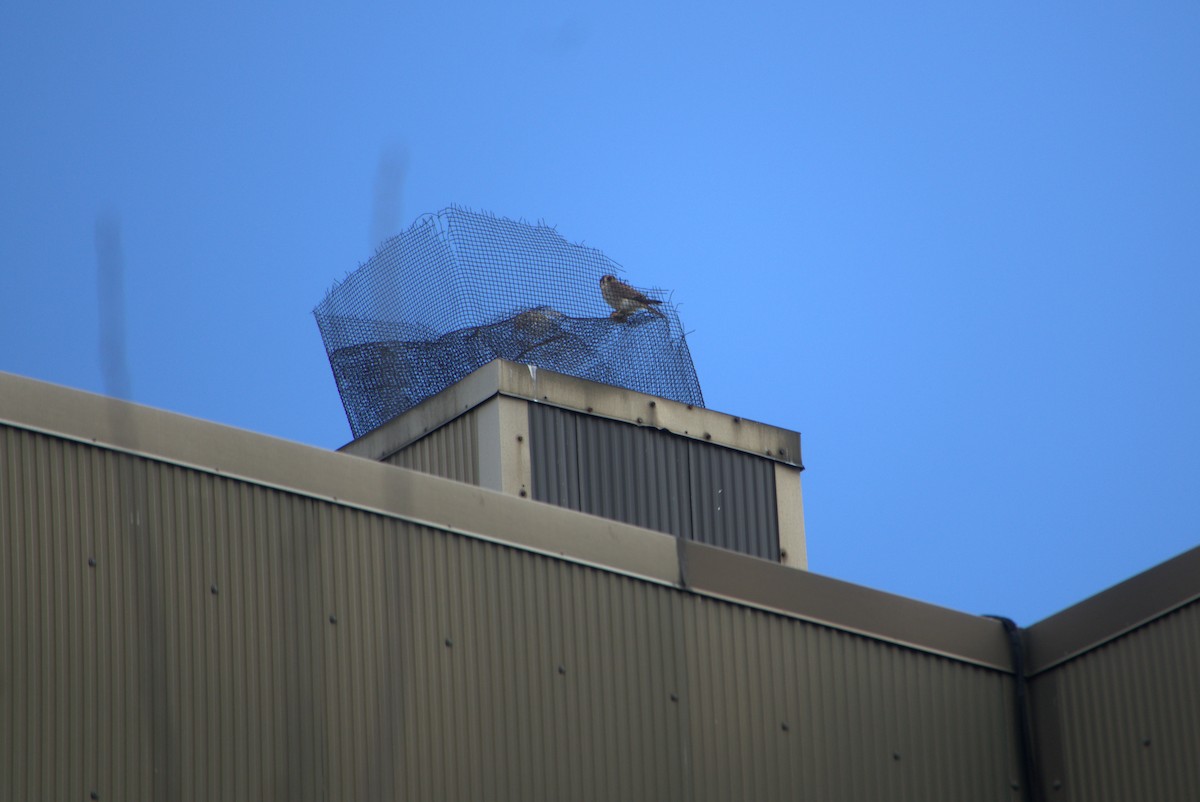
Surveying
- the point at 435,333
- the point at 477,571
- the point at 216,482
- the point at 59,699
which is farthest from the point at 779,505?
the point at 59,699

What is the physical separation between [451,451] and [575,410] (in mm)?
1010

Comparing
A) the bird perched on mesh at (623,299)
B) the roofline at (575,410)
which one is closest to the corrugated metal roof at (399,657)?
the roofline at (575,410)

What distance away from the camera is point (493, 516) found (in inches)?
373

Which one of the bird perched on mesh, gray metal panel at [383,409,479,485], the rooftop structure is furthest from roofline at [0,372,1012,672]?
the bird perched on mesh

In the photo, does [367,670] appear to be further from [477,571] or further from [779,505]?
[779,505]

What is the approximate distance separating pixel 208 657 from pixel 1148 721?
529cm

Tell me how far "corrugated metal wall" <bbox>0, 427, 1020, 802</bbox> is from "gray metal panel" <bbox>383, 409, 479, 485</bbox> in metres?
3.34

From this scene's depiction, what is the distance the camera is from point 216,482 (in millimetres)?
8789

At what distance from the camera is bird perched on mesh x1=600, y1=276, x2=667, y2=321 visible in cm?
1441

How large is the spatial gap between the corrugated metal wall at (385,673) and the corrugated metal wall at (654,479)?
3219 millimetres

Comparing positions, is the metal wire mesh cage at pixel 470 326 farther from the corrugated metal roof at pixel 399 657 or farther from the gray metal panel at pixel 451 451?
the corrugated metal roof at pixel 399 657

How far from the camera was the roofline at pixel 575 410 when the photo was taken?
42.2 ft

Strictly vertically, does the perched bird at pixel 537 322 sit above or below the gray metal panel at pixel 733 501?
above

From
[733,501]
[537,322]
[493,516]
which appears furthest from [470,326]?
[493,516]
